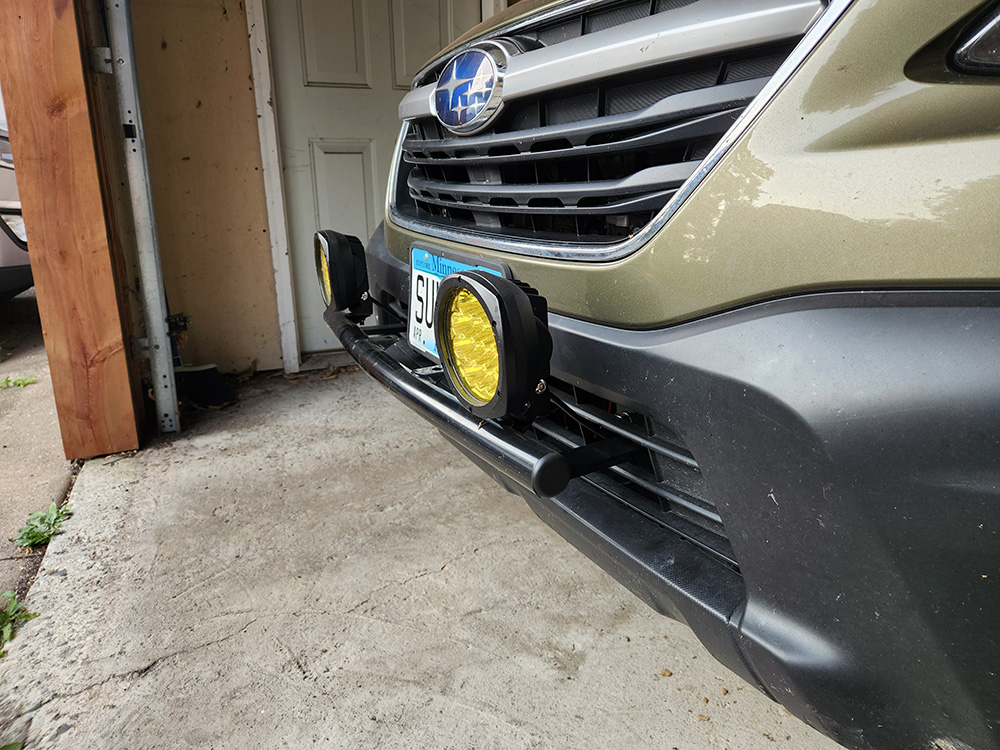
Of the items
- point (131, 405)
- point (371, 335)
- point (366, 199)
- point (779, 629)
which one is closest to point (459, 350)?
point (779, 629)

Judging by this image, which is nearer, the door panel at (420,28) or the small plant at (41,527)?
the small plant at (41,527)

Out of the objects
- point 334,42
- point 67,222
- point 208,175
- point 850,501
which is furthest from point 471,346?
point 334,42

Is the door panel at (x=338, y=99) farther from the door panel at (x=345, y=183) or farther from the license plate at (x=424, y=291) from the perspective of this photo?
the license plate at (x=424, y=291)

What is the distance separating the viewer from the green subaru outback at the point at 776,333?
620 millimetres

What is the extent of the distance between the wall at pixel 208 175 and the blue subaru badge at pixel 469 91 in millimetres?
2153

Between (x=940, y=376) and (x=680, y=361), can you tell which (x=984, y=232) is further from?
(x=680, y=361)

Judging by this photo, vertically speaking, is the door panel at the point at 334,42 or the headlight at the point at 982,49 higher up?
the door panel at the point at 334,42

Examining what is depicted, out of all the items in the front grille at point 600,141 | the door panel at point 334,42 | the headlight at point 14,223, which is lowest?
the headlight at point 14,223

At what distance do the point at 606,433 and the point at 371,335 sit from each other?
0.89 metres

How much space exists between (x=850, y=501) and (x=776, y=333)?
196 mm

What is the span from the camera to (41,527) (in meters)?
2.00

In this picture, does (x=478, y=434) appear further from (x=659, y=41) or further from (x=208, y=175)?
(x=208, y=175)

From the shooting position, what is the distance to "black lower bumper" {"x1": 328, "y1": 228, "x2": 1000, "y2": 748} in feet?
1.99

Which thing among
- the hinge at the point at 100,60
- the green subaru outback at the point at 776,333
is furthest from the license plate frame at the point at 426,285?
the hinge at the point at 100,60
